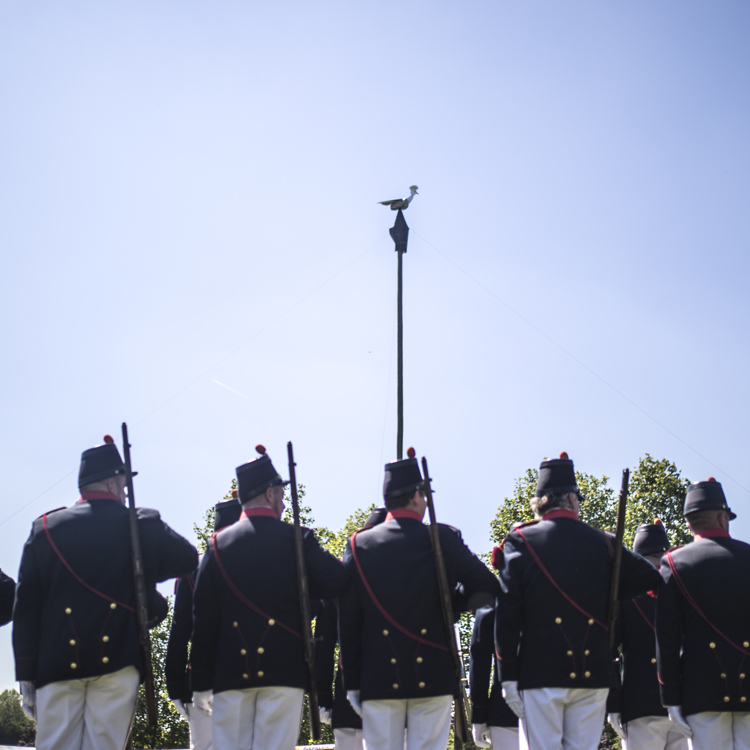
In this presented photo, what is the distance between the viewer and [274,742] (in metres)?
5.86

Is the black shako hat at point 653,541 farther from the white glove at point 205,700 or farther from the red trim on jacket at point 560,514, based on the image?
the white glove at point 205,700

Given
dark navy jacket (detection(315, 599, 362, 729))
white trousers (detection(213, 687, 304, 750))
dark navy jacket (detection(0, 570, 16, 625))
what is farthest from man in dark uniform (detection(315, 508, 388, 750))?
dark navy jacket (detection(0, 570, 16, 625))

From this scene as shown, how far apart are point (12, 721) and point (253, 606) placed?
167ft

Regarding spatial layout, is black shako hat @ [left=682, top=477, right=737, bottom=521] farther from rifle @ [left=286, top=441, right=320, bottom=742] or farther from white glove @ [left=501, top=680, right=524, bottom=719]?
rifle @ [left=286, top=441, right=320, bottom=742]

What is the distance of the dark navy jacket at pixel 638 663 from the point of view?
7.68m

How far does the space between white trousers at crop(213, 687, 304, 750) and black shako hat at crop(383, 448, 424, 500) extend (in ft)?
5.33

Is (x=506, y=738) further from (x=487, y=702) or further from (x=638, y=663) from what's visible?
(x=638, y=663)

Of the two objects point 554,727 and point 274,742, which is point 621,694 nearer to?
point 554,727

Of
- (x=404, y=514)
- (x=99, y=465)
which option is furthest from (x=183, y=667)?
(x=404, y=514)

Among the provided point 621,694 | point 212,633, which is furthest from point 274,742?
point 621,694

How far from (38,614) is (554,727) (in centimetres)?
384

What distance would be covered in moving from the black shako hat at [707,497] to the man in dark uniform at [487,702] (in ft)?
6.35

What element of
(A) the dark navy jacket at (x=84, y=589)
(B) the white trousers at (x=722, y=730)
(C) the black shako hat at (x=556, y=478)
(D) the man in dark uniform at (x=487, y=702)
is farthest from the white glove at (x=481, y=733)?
(A) the dark navy jacket at (x=84, y=589)

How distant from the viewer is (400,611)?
6168mm
